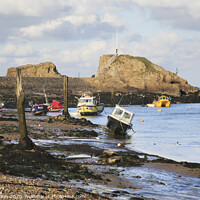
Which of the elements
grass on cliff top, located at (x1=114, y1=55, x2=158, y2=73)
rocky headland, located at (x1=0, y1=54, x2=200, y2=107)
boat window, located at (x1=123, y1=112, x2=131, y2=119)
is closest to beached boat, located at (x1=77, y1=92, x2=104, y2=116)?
boat window, located at (x1=123, y1=112, x2=131, y2=119)

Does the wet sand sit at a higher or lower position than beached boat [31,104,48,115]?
lower

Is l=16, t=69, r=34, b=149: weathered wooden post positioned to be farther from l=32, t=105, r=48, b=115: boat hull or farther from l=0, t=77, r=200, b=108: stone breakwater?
l=0, t=77, r=200, b=108: stone breakwater

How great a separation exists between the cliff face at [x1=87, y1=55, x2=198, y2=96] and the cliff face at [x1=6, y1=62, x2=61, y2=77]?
3056 cm

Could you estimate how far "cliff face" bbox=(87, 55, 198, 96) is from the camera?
492ft

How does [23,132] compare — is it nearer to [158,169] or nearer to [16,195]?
[158,169]

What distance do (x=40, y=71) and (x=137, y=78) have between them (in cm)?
5576

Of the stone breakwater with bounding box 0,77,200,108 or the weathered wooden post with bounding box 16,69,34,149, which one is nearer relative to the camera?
the weathered wooden post with bounding box 16,69,34,149

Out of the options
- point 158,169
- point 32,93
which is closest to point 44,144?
point 158,169

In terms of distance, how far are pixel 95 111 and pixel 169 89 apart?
315ft

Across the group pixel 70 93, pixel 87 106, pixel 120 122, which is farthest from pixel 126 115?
pixel 70 93

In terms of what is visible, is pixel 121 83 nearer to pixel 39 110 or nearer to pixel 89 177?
pixel 39 110

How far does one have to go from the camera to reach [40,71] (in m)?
186

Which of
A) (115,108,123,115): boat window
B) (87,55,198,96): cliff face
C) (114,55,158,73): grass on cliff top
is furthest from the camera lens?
(114,55,158,73): grass on cliff top

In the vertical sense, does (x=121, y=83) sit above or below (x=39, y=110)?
above
